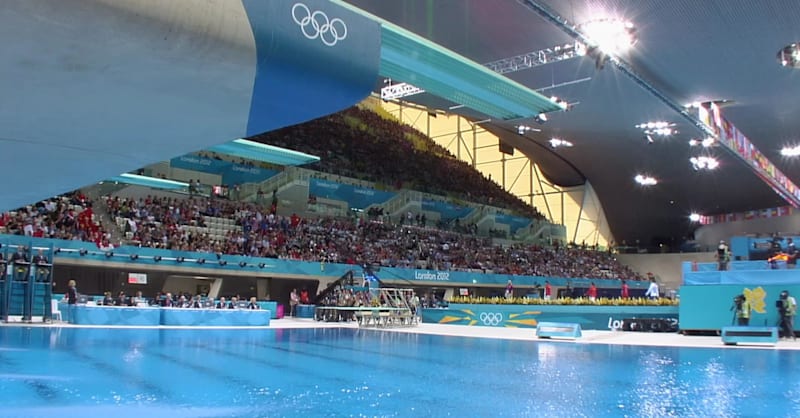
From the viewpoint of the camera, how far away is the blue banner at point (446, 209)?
46.0 metres

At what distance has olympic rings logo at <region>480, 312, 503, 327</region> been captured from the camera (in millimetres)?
25312

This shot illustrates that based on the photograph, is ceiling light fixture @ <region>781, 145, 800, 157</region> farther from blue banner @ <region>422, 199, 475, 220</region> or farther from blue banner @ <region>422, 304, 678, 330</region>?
blue banner @ <region>422, 199, 475, 220</region>

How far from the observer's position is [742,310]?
18.4 metres

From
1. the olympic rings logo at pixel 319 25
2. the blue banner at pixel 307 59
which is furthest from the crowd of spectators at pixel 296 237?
the olympic rings logo at pixel 319 25

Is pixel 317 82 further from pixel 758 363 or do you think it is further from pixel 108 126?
pixel 758 363

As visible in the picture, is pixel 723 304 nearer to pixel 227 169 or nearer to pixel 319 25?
pixel 319 25

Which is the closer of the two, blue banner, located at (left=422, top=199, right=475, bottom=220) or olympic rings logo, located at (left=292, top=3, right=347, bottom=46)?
olympic rings logo, located at (left=292, top=3, right=347, bottom=46)

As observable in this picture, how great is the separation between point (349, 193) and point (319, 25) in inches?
1580

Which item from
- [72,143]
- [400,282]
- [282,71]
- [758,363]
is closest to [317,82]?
[282,71]

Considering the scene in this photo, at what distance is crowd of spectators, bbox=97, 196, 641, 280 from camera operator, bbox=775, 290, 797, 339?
63.9 feet

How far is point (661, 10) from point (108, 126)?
23714 mm

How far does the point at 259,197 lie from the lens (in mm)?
35938

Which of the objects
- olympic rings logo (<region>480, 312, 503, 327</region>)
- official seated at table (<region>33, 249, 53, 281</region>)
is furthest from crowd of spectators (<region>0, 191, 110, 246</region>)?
olympic rings logo (<region>480, 312, 503, 327</region>)

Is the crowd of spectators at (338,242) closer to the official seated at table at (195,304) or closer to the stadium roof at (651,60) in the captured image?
the official seated at table at (195,304)
